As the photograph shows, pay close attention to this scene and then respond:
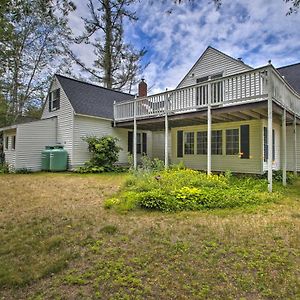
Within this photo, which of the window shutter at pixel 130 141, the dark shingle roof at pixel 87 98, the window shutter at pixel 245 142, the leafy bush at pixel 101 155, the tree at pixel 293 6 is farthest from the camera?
the window shutter at pixel 130 141

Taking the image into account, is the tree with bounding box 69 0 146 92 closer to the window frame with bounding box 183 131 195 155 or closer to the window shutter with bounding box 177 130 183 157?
the window shutter with bounding box 177 130 183 157

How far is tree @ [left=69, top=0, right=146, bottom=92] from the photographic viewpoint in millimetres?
20297

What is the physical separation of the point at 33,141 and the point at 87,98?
4.07 metres

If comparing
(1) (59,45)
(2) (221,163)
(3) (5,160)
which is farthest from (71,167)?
(1) (59,45)

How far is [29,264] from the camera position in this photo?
2873 mm

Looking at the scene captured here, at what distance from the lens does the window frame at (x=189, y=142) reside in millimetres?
12609

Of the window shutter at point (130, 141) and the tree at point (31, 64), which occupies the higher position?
the tree at point (31, 64)

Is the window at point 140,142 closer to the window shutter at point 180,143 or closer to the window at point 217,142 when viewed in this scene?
the window shutter at point 180,143

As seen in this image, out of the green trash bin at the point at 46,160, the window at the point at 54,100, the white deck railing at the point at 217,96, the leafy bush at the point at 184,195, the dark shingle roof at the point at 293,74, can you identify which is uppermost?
the dark shingle roof at the point at 293,74

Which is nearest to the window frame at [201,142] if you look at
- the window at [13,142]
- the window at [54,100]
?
the window at [54,100]

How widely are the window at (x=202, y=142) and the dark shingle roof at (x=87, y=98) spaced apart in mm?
5631

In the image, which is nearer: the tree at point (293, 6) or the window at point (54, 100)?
the tree at point (293, 6)

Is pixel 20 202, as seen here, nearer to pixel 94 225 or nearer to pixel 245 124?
pixel 94 225

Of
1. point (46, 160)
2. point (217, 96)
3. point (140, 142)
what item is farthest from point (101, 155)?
point (217, 96)
